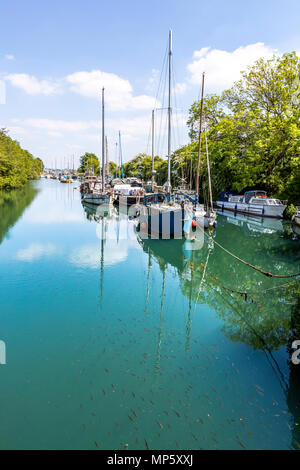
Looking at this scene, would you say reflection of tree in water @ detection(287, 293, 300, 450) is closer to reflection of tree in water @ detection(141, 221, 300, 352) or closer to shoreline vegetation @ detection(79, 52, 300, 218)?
reflection of tree in water @ detection(141, 221, 300, 352)

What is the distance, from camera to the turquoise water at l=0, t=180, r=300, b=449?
17.7ft

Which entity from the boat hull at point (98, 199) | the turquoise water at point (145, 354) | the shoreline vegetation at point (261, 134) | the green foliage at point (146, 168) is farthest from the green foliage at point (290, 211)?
the green foliage at point (146, 168)

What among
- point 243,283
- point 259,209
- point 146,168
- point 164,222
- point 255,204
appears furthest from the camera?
point 146,168

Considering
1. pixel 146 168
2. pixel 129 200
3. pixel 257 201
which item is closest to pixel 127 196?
pixel 129 200

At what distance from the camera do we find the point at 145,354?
779cm

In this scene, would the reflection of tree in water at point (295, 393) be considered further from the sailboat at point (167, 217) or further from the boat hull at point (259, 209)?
the boat hull at point (259, 209)

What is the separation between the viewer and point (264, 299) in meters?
11.8

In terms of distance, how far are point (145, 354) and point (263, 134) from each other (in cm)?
3275

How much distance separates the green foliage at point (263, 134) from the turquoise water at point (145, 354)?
19.9 meters

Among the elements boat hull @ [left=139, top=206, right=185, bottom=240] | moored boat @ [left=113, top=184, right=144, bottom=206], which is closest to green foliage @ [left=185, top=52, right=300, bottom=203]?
moored boat @ [left=113, top=184, right=144, bottom=206]

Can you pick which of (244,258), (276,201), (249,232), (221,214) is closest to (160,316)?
(244,258)

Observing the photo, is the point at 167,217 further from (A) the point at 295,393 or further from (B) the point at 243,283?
(A) the point at 295,393
